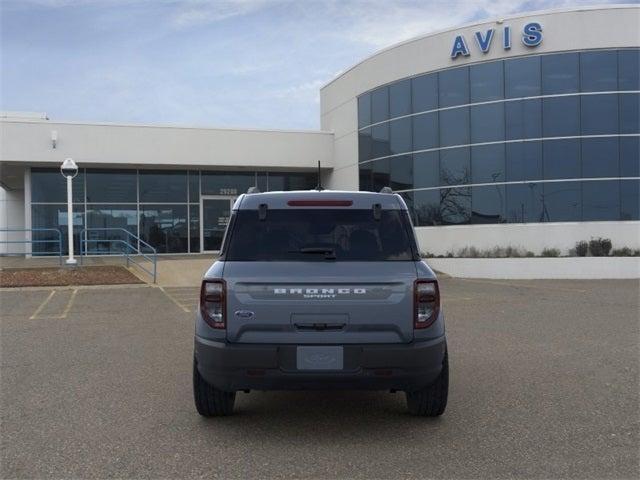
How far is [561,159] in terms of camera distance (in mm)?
19969

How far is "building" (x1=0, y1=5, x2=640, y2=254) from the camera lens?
1984 cm

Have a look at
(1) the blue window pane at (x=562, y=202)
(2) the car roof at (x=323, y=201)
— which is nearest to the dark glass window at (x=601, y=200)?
(1) the blue window pane at (x=562, y=202)

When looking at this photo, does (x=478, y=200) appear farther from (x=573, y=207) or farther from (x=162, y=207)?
(x=162, y=207)

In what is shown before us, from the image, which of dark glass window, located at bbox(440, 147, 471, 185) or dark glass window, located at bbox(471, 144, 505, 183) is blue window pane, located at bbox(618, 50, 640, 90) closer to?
dark glass window, located at bbox(471, 144, 505, 183)

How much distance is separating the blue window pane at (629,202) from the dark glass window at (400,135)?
288 inches

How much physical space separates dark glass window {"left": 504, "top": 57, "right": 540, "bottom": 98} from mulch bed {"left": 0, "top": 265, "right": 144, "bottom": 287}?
13.6 m

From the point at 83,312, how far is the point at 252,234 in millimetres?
8035

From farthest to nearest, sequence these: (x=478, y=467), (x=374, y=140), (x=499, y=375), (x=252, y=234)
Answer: (x=374, y=140) → (x=499, y=375) → (x=252, y=234) → (x=478, y=467)

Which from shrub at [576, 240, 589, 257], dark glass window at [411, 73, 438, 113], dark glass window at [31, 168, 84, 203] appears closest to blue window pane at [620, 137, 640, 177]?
shrub at [576, 240, 589, 257]

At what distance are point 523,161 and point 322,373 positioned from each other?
58.3ft

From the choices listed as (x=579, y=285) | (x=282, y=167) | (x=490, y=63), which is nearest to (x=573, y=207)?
(x=579, y=285)

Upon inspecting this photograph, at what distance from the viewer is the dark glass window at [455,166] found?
21250mm

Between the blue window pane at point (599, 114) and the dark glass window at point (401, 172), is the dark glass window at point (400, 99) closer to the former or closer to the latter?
the dark glass window at point (401, 172)

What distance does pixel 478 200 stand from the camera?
68.9 feet
